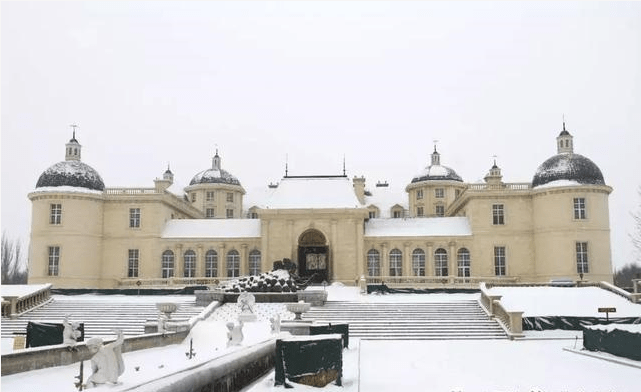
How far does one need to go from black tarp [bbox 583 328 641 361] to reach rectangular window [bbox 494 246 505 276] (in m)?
25.8

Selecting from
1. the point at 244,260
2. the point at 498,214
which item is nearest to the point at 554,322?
the point at 498,214

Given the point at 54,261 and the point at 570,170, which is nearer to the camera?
the point at 570,170

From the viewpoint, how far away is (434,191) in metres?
70.2

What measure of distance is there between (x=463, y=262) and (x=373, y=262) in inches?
259

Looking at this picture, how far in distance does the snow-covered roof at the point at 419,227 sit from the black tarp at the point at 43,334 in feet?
103

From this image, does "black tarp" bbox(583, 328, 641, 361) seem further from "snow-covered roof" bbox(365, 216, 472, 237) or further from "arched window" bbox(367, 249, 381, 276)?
"arched window" bbox(367, 249, 381, 276)

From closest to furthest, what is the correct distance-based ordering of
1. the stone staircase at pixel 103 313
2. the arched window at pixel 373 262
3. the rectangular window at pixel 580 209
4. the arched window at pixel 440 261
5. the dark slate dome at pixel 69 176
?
the stone staircase at pixel 103 313
the rectangular window at pixel 580 209
the dark slate dome at pixel 69 176
the arched window at pixel 440 261
the arched window at pixel 373 262

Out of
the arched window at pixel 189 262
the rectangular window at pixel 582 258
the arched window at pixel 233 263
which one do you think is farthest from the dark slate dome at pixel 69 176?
the rectangular window at pixel 582 258

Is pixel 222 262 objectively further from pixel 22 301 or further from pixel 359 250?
pixel 22 301

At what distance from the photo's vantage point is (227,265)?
51469 millimetres

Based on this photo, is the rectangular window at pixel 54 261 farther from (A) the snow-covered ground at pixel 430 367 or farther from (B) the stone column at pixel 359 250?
(A) the snow-covered ground at pixel 430 367

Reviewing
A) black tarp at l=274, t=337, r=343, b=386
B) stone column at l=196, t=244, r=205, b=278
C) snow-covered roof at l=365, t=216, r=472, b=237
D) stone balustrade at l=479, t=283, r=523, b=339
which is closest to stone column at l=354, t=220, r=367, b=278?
snow-covered roof at l=365, t=216, r=472, b=237

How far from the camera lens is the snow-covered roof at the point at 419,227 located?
165ft

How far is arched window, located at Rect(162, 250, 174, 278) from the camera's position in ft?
168
